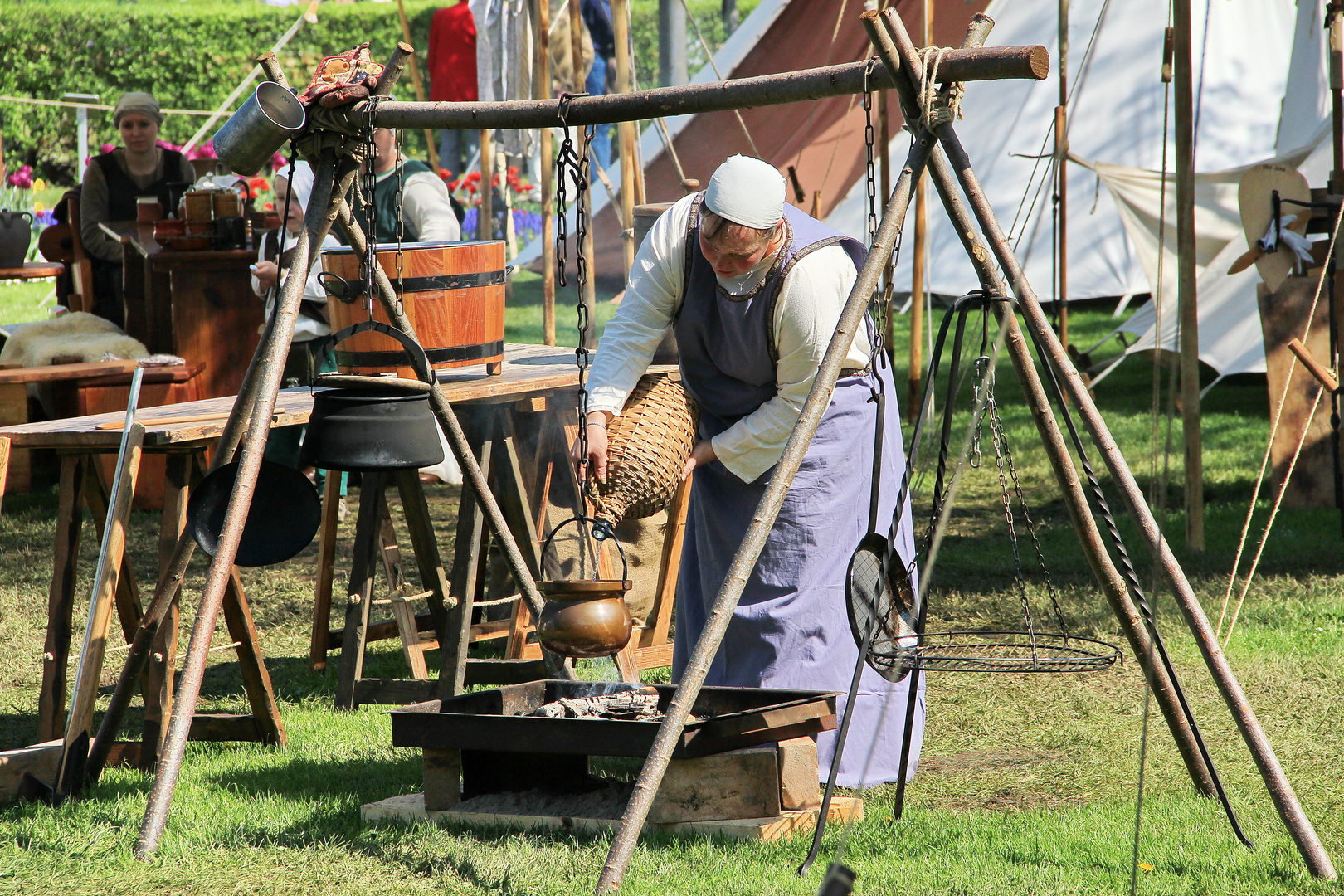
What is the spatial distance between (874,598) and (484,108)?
1.30 metres

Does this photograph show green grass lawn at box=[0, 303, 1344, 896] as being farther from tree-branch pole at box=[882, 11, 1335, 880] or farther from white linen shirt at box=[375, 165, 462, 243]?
white linen shirt at box=[375, 165, 462, 243]

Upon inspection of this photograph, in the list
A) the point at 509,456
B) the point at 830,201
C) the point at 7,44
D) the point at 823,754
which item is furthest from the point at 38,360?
the point at 7,44

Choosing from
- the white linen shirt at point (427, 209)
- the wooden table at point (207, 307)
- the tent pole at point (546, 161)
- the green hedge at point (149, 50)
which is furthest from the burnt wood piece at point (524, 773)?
the green hedge at point (149, 50)

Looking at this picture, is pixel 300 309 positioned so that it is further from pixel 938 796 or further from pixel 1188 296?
pixel 1188 296

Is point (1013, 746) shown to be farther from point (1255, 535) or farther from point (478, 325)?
point (1255, 535)

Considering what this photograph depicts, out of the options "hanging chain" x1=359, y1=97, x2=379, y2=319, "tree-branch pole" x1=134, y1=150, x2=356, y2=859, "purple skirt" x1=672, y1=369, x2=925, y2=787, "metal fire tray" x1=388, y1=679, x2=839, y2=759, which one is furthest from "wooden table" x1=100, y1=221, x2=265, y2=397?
"metal fire tray" x1=388, y1=679, x2=839, y2=759

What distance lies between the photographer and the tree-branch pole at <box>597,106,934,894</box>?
2.22m

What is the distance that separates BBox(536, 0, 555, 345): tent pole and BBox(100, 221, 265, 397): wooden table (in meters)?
1.31

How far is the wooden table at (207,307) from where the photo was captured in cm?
573

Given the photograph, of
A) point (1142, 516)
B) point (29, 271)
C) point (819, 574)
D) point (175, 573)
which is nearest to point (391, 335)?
point (175, 573)

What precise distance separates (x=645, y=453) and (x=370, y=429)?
0.60m

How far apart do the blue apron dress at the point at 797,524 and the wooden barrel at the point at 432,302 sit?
2.22 feet

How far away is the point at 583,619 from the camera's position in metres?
2.66

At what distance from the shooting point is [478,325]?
11.7 feet
